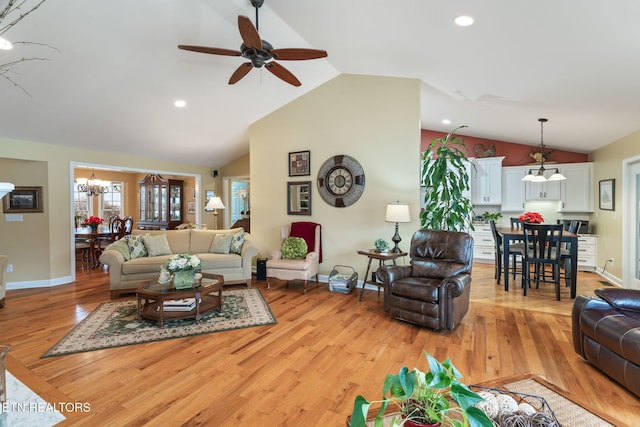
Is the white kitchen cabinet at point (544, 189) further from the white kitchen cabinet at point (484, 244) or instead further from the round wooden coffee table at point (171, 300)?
the round wooden coffee table at point (171, 300)

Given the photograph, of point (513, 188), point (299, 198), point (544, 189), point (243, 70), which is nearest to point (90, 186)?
point (299, 198)

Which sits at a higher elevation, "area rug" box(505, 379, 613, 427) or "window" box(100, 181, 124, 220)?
"window" box(100, 181, 124, 220)

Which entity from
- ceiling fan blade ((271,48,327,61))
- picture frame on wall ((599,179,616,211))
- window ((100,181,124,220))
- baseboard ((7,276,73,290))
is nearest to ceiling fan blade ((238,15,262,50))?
ceiling fan blade ((271,48,327,61))

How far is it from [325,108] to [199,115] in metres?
2.06

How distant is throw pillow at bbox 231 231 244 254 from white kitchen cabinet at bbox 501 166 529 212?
5.37 meters

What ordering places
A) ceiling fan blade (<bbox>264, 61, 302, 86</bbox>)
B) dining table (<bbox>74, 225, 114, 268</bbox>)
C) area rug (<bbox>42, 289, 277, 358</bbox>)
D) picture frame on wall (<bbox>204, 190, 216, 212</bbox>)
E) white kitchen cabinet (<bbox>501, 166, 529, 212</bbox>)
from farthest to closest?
picture frame on wall (<bbox>204, 190, 216, 212</bbox>)
white kitchen cabinet (<bbox>501, 166, 529, 212</bbox>)
dining table (<bbox>74, 225, 114, 268</bbox>)
ceiling fan blade (<bbox>264, 61, 302, 86</bbox>)
area rug (<bbox>42, 289, 277, 358</bbox>)

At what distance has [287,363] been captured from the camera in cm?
269

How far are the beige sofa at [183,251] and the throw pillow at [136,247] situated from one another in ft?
0.33

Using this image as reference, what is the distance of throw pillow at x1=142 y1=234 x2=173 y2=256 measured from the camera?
509cm

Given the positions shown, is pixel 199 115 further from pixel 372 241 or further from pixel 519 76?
pixel 519 76

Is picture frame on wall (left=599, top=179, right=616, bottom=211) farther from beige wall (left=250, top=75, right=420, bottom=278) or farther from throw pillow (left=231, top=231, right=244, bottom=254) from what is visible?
throw pillow (left=231, top=231, right=244, bottom=254)

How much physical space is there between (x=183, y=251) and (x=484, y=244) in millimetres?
5910

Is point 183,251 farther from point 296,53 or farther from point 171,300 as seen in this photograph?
point 296,53

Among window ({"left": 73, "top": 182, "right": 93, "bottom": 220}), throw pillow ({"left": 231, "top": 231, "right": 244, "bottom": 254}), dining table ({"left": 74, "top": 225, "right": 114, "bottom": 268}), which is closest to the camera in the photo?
throw pillow ({"left": 231, "top": 231, "right": 244, "bottom": 254})
